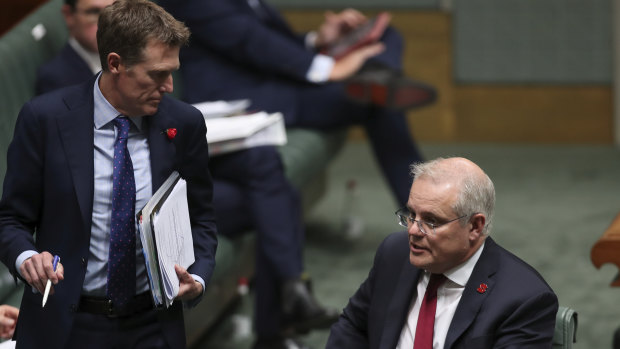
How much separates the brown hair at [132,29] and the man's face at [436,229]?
612 mm

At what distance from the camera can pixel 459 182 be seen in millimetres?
2166

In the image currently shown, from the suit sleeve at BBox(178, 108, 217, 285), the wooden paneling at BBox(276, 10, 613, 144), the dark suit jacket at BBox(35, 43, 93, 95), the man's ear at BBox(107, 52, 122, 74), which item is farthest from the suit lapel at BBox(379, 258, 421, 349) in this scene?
the wooden paneling at BBox(276, 10, 613, 144)

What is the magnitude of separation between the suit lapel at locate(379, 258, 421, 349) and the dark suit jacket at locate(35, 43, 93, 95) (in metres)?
1.46

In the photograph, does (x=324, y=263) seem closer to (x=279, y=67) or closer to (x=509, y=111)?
(x=279, y=67)

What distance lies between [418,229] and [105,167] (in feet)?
2.15

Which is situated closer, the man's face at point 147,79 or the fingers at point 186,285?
the man's face at point 147,79

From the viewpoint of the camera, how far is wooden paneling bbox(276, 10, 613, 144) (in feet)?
21.8

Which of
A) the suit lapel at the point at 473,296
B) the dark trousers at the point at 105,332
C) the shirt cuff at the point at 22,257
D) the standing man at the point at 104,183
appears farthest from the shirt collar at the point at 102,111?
the suit lapel at the point at 473,296

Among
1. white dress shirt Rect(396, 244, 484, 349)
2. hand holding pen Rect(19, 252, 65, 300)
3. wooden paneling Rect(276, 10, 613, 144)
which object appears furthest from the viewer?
wooden paneling Rect(276, 10, 613, 144)

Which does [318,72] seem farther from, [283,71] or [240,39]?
[240,39]

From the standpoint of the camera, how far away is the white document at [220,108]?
390cm

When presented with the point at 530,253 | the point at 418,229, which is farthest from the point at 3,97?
the point at 530,253

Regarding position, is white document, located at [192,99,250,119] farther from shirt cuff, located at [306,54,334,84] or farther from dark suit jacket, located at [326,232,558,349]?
dark suit jacket, located at [326,232,558,349]

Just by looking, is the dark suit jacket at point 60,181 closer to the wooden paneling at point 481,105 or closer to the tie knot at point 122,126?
the tie knot at point 122,126
